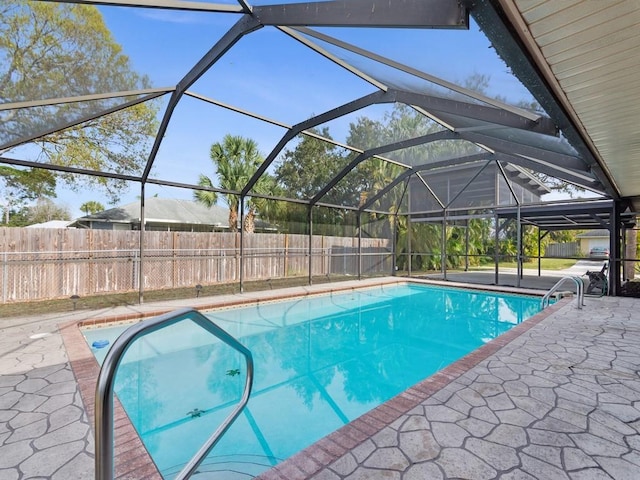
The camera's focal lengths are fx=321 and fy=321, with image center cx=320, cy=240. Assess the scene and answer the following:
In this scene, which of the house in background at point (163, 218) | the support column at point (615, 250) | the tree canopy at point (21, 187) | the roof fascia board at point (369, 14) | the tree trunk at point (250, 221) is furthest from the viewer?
the house in background at point (163, 218)

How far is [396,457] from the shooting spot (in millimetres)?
2021

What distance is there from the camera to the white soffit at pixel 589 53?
1831 millimetres

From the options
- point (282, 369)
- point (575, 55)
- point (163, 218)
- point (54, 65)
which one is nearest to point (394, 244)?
point (282, 369)

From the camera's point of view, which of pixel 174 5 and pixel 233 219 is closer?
pixel 174 5

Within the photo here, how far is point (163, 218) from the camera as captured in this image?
15203mm

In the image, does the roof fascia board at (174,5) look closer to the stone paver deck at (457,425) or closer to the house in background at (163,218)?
the stone paver deck at (457,425)

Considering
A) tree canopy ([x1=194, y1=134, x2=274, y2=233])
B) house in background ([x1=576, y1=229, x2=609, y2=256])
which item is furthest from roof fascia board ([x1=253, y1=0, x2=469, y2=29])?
house in background ([x1=576, y1=229, x2=609, y2=256])

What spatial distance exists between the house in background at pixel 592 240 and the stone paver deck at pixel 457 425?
2519cm

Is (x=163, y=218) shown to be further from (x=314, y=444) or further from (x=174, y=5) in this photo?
(x=314, y=444)

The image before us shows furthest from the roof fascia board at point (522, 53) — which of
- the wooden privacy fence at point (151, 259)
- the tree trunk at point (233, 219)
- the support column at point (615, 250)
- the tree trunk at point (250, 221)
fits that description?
the tree trunk at point (233, 219)

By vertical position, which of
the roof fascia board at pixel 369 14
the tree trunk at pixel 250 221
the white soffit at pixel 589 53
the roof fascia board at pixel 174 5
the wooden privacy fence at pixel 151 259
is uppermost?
the roof fascia board at pixel 174 5

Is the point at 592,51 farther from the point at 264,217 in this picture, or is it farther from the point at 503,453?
the point at 264,217

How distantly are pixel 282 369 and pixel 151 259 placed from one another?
235 inches

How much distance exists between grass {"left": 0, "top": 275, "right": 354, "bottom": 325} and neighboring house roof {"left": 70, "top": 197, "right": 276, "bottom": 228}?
10.3 ft
